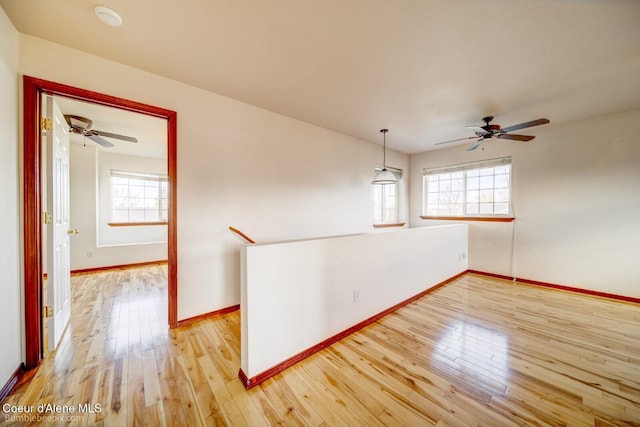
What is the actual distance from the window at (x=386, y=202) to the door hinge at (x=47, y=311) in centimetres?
455

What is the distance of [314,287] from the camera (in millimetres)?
1912

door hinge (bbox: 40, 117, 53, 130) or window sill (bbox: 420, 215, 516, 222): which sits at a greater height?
door hinge (bbox: 40, 117, 53, 130)

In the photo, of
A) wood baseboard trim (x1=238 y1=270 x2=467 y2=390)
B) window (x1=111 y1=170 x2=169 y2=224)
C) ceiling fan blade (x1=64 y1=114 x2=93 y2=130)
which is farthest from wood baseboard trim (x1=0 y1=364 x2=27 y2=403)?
window (x1=111 y1=170 x2=169 y2=224)

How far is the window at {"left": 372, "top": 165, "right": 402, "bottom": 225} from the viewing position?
16.2 feet

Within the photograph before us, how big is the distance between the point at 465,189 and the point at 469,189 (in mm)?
68

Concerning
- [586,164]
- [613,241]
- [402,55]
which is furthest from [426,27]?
[613,241]

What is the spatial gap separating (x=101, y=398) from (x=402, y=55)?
3.34 meters

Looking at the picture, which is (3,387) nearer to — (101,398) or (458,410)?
(101,398)

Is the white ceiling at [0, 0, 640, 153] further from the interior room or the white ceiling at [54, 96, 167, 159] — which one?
the white ceiling at [54, 96, 167, 159]

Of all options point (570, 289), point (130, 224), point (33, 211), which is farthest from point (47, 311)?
point (570, 289)

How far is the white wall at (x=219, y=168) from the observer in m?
2.01

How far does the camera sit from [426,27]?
64.4 inches

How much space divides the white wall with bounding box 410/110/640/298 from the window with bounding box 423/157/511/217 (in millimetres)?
184

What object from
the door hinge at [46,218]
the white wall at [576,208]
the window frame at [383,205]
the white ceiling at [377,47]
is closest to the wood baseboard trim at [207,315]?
the door hinge at [46,218]
